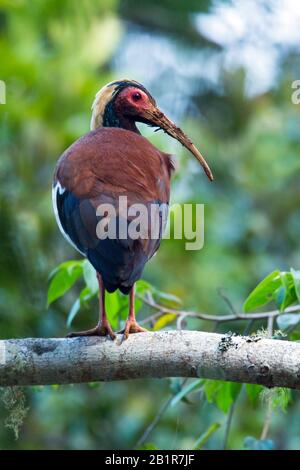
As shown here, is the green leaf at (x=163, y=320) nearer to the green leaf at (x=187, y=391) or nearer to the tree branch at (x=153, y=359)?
the green leaf at (x=187, y=391)

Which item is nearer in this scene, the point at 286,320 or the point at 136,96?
the point at 286,320

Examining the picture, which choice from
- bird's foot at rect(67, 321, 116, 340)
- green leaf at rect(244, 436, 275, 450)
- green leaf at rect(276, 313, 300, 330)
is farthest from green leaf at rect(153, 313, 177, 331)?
green leaf at rect(244, 436, 275, 450)

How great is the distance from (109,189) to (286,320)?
102cm

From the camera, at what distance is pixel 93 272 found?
13.9 ft

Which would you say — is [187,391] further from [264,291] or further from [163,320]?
[264,291]

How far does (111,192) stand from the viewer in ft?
13.6

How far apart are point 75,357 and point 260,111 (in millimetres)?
6709

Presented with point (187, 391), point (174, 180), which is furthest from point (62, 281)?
point (174, 180)

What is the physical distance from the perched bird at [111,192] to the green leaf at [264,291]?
50cm

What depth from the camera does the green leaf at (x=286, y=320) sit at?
4.13 meters

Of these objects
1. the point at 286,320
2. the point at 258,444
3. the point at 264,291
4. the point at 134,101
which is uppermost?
the point at 134,101

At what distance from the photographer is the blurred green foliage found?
6516 mm

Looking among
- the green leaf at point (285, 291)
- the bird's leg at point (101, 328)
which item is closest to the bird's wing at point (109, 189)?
the bird's leg at point (101, 328)

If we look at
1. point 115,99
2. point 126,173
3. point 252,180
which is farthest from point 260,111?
point 126,173
